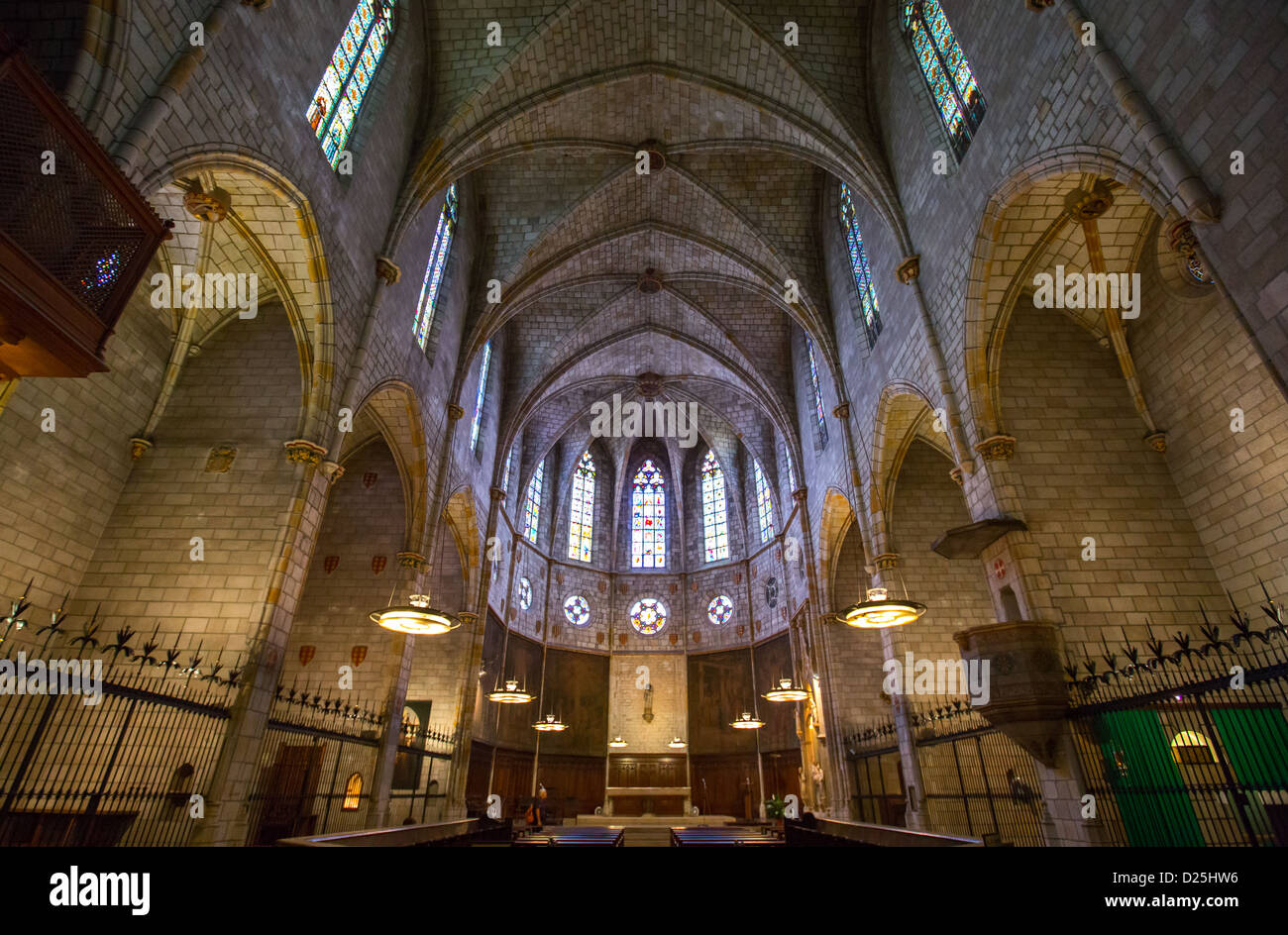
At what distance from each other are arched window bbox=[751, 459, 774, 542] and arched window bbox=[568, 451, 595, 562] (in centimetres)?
717

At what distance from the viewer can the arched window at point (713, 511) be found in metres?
26.5

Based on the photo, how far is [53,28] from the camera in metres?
5.29

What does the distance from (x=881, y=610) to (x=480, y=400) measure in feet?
44.8

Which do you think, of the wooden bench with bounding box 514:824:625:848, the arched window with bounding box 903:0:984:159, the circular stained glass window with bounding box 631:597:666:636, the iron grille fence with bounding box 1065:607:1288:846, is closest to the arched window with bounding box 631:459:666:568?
the circular stained glass window with bounding box 631:597:666:636

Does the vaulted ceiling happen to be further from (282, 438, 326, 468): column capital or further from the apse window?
the apse window

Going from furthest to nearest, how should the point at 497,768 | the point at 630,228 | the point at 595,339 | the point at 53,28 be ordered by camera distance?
the point at 595,339 → the point at 497,768 → the point at 630,228 → the point at 53,28

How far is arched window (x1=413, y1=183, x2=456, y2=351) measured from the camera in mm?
14031

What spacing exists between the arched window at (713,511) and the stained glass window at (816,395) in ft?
27.1

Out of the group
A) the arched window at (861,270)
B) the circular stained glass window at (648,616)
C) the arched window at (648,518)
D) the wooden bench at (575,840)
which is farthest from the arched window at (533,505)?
the arched window at (861,270)

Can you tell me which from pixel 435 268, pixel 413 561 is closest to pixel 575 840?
pixel 413 561

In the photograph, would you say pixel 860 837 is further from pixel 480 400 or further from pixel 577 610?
pixel 577 610
